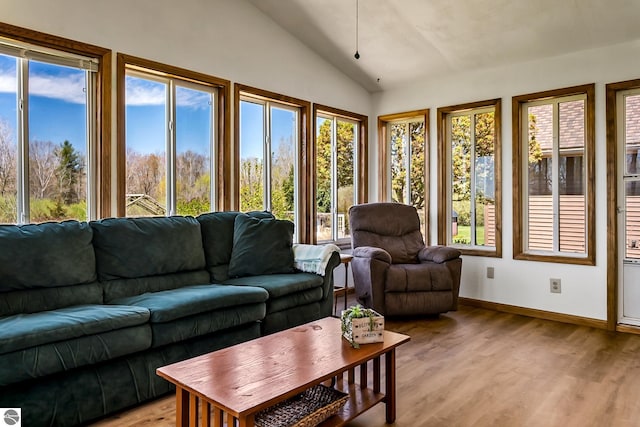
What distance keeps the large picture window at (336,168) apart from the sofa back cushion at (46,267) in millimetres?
2642

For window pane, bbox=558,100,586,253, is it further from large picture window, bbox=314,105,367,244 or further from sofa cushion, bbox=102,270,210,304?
sofa cushion, bbox=102,270,210,304

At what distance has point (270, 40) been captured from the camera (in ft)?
13.9

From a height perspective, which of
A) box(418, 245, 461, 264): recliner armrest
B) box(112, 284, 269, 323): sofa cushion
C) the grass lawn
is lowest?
box(112, 284, 269, 323): sofa cushion

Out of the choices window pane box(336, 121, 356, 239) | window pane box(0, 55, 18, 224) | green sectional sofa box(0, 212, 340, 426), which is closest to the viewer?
green sectional sofa box(0, 212, 340, 426)

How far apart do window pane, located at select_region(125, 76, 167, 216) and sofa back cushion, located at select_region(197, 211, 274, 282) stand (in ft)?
1.35

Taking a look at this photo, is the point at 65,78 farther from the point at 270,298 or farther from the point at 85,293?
the point at 270,298

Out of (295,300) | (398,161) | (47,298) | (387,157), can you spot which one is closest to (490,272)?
(398,161)

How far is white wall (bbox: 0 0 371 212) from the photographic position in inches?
114

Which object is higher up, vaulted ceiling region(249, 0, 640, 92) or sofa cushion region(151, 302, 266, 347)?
vaulted ceiling region(249, 0, 640, 92)

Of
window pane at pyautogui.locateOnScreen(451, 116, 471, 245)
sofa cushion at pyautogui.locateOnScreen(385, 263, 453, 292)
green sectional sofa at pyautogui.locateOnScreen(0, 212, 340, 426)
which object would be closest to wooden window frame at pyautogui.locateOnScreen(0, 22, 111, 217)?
green sectional sofa at pyautogui.locateOnScreen(0, 212, 340, 426)

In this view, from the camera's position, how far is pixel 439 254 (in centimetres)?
421

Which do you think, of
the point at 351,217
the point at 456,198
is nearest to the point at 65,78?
the point at 351,217

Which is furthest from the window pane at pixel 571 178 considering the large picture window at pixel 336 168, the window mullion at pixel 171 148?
the window mullion at pixel 171 148

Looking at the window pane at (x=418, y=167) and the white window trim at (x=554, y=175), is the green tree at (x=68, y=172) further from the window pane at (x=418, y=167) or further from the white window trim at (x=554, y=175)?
the white window trim at (x=554, y=175)
